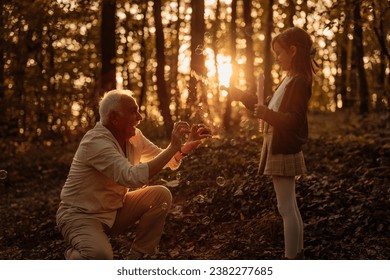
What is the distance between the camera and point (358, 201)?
754 centimetres

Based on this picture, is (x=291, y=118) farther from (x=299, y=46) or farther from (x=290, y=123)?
(x=299, y=46)

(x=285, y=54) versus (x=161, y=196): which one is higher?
(x=285, y=54)

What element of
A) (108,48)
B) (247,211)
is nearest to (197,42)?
(108,48)

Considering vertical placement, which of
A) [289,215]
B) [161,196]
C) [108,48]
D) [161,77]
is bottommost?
[289,215]

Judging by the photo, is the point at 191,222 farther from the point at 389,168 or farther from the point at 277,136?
the point at 389,168

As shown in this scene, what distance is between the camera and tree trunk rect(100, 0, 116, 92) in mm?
14875

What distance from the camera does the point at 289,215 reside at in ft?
17.0

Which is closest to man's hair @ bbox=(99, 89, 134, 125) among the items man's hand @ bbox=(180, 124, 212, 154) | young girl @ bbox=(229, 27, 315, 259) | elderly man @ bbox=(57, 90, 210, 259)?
elderly man @ bbox=(57, 90, 210, 259)

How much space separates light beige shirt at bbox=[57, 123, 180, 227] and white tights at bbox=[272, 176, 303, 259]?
4.08 ft

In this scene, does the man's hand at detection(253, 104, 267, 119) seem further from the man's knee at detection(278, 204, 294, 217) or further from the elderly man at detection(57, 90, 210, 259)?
the man's knee at detection(278, 204, 294, 217)

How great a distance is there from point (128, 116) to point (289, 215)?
1658 mm

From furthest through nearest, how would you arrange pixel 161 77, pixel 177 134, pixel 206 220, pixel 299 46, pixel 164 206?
1. pixel 161 77
2. pixel 206 220
3. pixel 164 206
4. pixel 299 46
5. pixel 177 134

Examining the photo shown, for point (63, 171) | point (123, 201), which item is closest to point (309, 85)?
point (123, 201)
